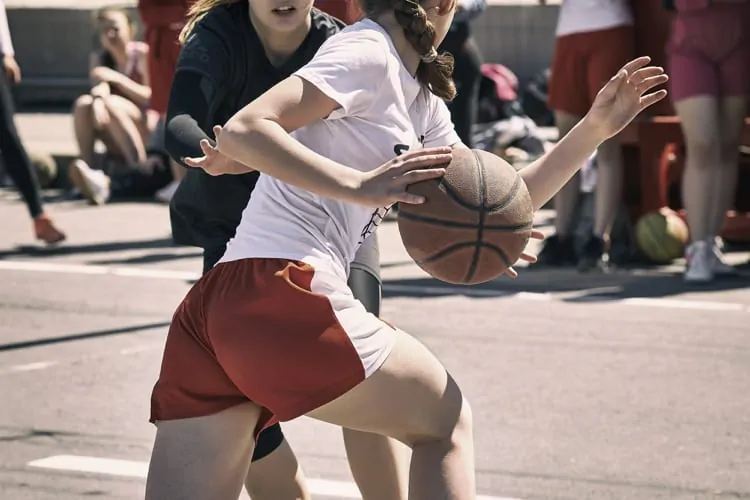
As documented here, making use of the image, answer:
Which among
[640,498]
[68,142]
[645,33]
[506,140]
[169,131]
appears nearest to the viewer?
[169,131]

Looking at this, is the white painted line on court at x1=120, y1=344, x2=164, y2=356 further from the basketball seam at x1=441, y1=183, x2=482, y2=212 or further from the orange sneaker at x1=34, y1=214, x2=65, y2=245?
the basketball seam at x1=441, y1=183, x2=482, y2=212

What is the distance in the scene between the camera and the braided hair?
3682mm

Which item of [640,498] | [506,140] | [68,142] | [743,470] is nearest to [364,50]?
[640,498]

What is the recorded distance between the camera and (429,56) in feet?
12.4

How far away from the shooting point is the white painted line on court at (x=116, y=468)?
5.41 meters

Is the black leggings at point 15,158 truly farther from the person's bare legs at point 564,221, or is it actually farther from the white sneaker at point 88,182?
the person's bare legs at point 564,221

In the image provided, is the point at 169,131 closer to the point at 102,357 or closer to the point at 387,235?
the point at 102,357

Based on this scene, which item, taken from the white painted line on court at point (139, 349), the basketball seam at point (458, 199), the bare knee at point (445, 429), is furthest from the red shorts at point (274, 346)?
the white painted line on court at point (139, 349)

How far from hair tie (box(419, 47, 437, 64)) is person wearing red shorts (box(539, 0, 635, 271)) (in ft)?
18.8

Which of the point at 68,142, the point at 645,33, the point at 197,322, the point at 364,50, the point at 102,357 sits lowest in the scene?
the point at 68,142

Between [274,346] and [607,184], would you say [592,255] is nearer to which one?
[607,184]

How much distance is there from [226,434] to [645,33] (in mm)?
6847

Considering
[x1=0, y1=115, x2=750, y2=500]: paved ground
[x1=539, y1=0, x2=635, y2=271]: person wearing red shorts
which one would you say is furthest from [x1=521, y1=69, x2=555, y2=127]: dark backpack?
[x1=539, y1=0, x2=635, y2=271]: person wearing red shorts

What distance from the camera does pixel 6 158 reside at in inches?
416
